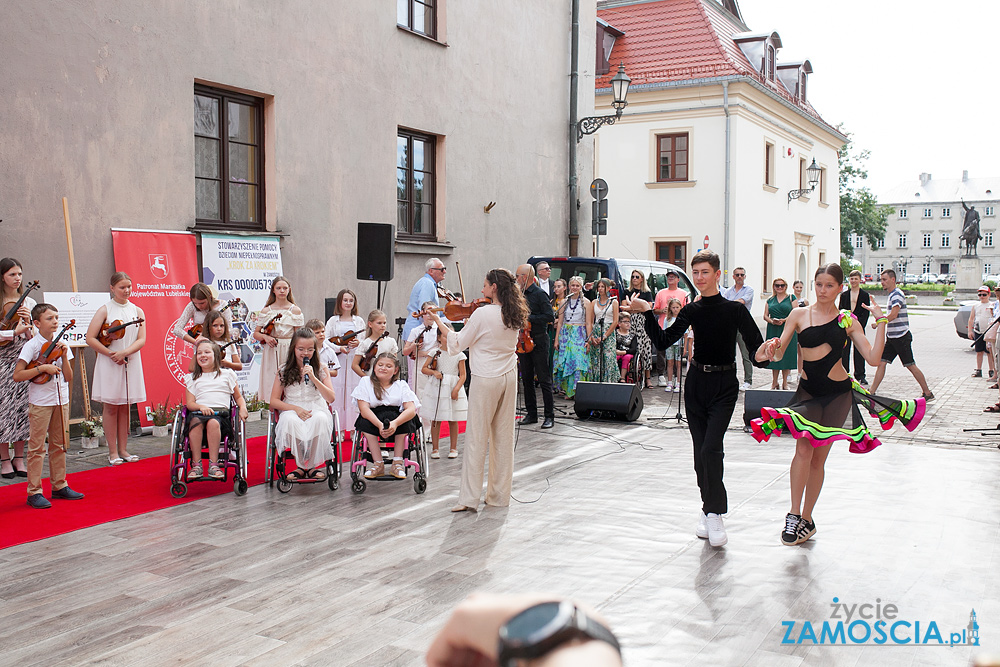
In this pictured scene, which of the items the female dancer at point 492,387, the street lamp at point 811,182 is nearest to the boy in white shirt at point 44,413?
the female dancer at point 492,387

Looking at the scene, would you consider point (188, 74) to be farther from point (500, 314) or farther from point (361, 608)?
point (361, 608)

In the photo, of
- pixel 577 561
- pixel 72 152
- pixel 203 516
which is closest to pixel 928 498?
pixel 577 561

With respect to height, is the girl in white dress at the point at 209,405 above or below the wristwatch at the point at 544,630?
below

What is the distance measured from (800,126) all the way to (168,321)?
27.1 metres

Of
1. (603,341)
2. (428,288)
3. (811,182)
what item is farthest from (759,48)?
(428,288)

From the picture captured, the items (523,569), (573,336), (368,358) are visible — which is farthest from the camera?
(573,336)

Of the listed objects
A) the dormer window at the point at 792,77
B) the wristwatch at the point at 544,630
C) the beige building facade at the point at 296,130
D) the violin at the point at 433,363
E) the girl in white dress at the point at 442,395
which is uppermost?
the dormer window at the point at 792,77

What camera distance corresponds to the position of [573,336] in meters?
12.9

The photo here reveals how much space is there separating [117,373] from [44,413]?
1.60 m

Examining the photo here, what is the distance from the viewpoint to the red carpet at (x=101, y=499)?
20.5 feet

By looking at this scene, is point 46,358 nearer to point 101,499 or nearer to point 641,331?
point 101,499

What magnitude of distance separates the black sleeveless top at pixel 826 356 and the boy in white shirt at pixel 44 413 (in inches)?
220

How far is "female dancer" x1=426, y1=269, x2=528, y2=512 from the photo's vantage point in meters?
6.89

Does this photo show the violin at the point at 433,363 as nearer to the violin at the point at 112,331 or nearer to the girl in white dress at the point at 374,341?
the girl in white dress at the point at 374,341
